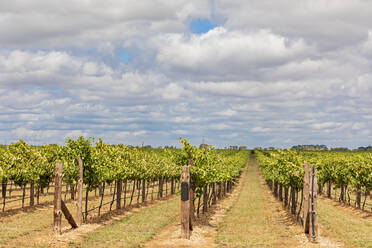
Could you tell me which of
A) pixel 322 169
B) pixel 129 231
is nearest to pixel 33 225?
pixel 129 231

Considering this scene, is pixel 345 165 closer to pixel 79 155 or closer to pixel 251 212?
pixel 251 212

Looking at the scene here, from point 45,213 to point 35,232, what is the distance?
10681 mm

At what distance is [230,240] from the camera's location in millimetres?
21656

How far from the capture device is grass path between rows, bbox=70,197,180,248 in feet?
64.7

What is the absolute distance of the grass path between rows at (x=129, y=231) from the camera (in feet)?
64.7

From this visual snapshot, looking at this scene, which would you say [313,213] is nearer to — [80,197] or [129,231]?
[129,231]

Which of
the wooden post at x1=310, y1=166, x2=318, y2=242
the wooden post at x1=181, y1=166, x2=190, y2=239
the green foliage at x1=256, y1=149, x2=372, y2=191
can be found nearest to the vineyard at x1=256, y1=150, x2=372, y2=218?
the green foliage at x1=256, y1=149, x2=372, y2=191

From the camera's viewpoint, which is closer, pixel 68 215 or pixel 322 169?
pixel 68 215

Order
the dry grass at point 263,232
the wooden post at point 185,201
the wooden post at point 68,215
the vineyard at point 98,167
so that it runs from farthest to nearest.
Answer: the vineyard at point 98,167
the wooden post at point 68,215
the dry grass at point 263,232
the wooden post at point 185,201

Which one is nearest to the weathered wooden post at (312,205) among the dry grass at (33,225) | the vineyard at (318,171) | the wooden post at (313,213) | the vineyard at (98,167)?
the wooden post at (313,213)

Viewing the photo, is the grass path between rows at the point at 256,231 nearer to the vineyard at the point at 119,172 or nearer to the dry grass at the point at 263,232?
A: the dry grass at the point at 263,232

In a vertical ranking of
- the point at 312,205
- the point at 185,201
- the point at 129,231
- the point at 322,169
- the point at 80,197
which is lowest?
the point at 129,231

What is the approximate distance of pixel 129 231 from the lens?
2366cm

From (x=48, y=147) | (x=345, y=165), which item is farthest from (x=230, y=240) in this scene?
(x=345, y=165)
